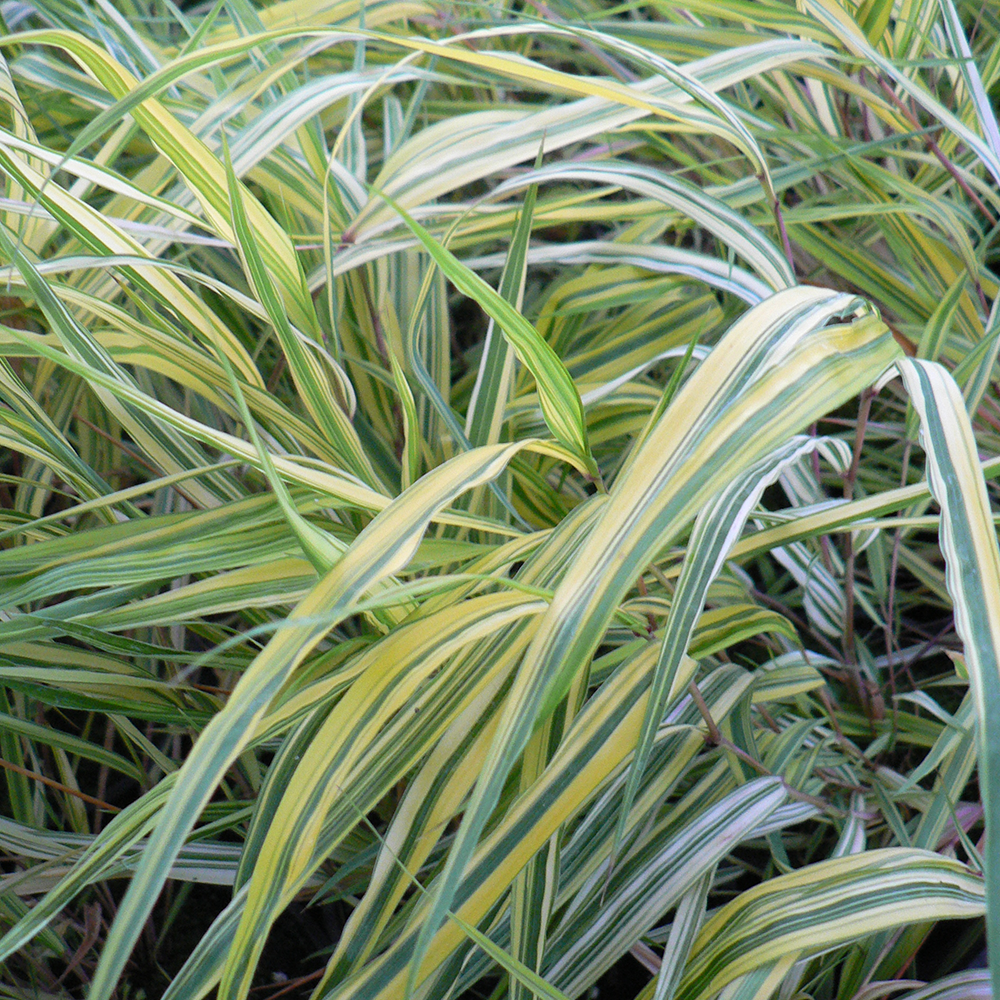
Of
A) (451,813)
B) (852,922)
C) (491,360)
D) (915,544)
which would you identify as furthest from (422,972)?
(915,544)

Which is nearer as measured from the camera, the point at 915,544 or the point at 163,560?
the point at 163,560

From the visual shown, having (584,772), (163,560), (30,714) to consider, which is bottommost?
(30,714)

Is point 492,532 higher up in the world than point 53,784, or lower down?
higher up

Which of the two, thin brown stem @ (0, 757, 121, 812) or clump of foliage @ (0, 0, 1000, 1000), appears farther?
thin brown stem @ (0, 757, 121, 812)

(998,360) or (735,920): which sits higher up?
(998,360)

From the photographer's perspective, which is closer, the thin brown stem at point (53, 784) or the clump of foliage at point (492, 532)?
the clump of foliage at point (492, 532)

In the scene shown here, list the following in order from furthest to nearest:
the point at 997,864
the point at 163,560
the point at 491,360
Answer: the point at 491,360, the point at 163,560, the point at 997,864

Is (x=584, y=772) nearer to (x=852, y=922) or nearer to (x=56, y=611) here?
(x=852, y=922)

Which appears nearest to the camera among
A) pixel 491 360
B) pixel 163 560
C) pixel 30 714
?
pixel 163 560
